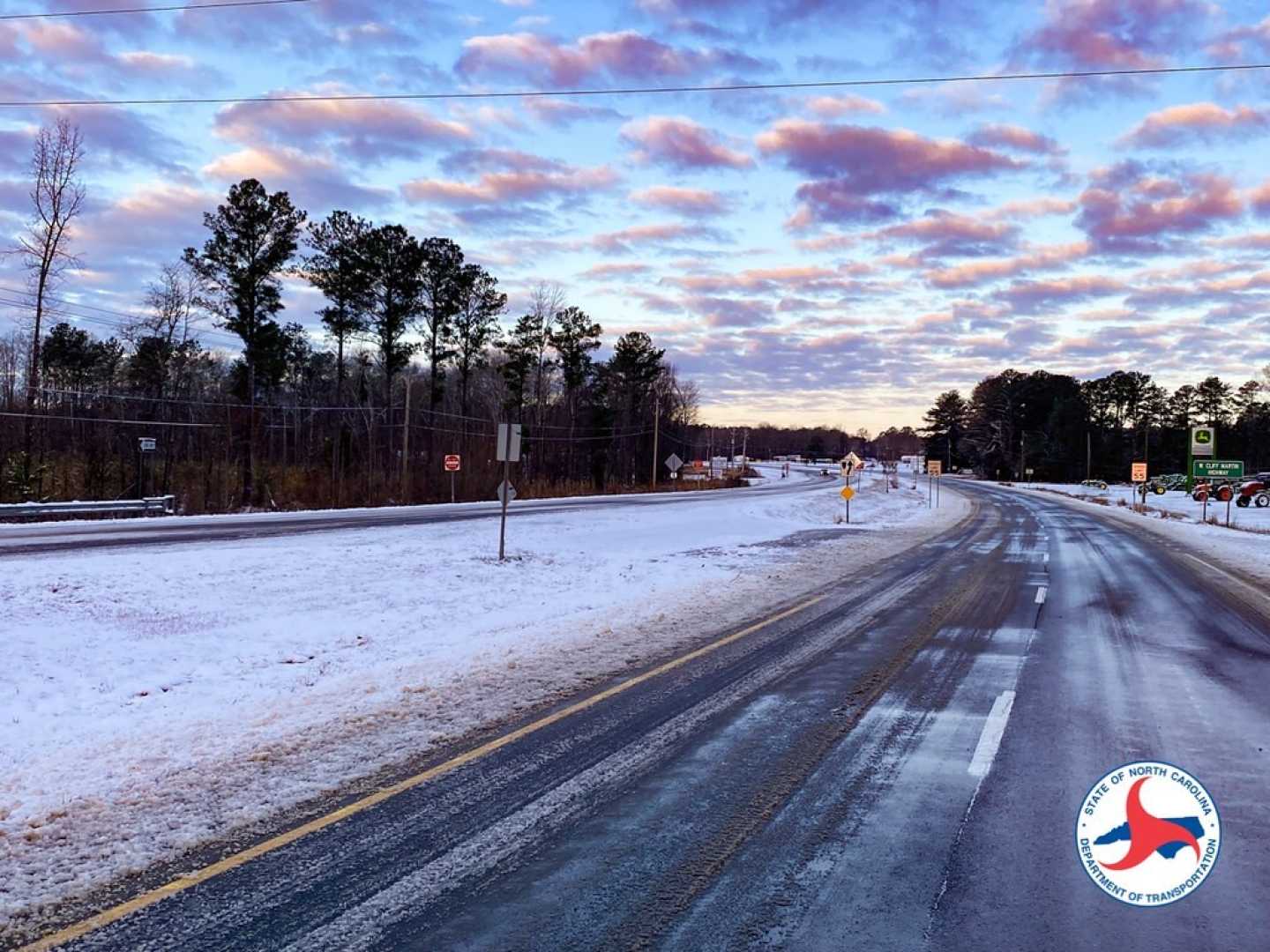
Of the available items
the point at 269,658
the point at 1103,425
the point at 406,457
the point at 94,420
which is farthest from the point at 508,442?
the point at 1103,425

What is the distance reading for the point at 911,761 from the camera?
220 inches

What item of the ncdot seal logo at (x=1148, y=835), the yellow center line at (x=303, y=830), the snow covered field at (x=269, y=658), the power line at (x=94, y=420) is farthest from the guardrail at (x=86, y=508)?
the ncdot seal logo at (x=1148, y=835)

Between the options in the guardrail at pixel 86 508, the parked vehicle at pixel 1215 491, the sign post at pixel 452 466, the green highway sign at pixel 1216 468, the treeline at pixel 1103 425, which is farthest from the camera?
the treeline at pixel 1103 425

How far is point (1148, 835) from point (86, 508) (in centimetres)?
2635

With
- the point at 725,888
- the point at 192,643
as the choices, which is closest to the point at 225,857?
the point at 725,888

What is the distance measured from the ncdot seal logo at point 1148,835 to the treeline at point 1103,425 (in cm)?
11597

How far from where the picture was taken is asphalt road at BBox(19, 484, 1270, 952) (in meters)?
3.49

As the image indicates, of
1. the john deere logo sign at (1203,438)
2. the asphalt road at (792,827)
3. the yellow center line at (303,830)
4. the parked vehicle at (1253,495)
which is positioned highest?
the john deere logo sign at (1203,438)

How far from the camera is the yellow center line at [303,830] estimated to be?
11.4 feet

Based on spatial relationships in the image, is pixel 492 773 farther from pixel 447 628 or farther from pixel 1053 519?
pixel 1053 519

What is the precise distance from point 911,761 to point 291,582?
10668mm

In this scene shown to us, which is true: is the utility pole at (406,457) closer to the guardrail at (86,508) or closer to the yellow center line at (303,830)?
the guardrail at (86,508)

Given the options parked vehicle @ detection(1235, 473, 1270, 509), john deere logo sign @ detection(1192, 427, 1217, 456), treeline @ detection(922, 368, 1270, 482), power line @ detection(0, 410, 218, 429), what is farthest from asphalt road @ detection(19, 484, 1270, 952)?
treeline @ detection(922, 368, 1270, 482)

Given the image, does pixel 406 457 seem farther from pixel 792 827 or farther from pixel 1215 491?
pixel 1215 491
